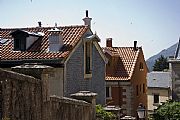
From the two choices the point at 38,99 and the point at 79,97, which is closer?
the point at 38,99

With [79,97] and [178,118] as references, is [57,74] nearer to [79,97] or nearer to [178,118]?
[79,97]

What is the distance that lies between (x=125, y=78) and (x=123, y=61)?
7.81 feet

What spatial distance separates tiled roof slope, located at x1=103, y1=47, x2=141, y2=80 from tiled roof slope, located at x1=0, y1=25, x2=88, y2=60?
10084 millimetres

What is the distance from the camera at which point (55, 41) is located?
20031mm

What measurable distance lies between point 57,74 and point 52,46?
1488 millimetres

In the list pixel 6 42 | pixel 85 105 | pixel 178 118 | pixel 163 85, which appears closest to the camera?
pixel 85 105

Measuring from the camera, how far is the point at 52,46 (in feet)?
66.0

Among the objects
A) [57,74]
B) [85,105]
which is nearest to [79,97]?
[85,105]

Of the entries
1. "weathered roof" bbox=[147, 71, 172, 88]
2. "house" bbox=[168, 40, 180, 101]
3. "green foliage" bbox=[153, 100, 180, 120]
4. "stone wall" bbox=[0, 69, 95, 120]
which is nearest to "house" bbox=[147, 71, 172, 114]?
"weathered roof" bbox=[147, 71, 172, 88]

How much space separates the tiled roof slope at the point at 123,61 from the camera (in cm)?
3234

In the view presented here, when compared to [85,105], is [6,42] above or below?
above

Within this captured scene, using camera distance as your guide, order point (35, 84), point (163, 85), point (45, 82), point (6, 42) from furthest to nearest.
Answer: point (163, 85) → point (6, 42) → point (45, 82) → point (35, 84)

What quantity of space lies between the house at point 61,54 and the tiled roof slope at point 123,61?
7914mm

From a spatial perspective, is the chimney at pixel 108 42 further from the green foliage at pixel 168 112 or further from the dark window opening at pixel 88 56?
the dark window opening at pixel 88 56
